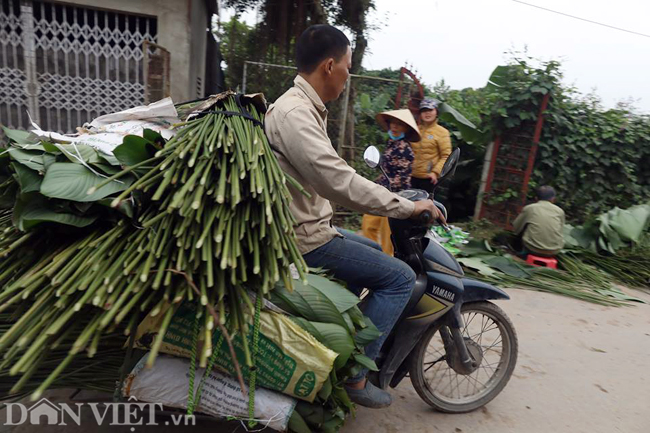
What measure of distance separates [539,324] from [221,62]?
9768 millimetres

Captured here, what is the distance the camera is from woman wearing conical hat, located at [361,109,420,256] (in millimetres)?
4453

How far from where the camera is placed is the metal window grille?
4.71 m

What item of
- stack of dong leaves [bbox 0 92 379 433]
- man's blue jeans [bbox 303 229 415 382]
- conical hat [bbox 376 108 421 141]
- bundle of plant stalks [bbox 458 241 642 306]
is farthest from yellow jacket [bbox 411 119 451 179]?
stack of dong leaves [bbox 0 92 379 433]

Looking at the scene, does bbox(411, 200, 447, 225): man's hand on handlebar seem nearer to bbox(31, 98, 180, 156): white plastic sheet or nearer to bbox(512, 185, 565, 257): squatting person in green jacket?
bbox(31, 98, 180, 156): white plastic sheet

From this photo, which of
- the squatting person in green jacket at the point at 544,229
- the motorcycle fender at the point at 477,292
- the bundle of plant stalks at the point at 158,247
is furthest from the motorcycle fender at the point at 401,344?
the squatting person in green jacket at the point at 544,229

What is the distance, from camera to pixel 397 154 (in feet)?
15.0

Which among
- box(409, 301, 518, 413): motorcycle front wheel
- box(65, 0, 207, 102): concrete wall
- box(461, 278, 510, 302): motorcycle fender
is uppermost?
box(65, 0, 207, 102): concrete wall

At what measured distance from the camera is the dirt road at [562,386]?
2283 mm

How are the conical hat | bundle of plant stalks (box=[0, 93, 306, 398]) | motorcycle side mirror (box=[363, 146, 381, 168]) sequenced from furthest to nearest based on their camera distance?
the conical hat
motorcycle side mirror (box=[363, 146, 381, 168])
bundle of plant stalks (box=[0, 93, 306, 398])

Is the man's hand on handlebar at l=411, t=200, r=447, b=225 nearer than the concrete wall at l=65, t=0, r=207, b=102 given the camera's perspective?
Yes

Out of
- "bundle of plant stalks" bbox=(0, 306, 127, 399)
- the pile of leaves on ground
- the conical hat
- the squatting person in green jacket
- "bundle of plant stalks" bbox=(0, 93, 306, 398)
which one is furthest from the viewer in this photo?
the squatting person in green jacket

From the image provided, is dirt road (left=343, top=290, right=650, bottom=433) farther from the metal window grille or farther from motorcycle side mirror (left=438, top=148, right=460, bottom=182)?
the metal window grille

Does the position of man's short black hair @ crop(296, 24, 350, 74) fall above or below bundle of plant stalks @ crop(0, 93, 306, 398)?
above

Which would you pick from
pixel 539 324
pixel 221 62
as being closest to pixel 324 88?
pixel 539 324
